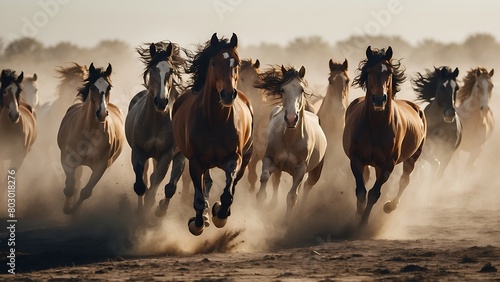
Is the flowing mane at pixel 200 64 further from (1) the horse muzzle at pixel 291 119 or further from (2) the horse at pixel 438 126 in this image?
(2) the horse at pixel 438 126

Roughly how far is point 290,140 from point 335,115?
9.24 feet

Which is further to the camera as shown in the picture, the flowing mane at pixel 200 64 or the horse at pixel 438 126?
the horse at pixel 438 126

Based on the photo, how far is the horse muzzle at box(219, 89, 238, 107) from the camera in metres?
10.6

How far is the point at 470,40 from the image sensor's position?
3440 inches

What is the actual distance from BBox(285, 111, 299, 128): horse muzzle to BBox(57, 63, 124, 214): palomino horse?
2.42m

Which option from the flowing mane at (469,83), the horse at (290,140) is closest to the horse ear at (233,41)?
the horse at (290,140)

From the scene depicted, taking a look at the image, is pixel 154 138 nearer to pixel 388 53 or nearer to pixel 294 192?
pixel 294 192

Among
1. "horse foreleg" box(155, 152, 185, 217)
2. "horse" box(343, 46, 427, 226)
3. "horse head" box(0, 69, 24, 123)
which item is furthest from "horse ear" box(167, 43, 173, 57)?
"horse head" box(0, 69, 24, 123)

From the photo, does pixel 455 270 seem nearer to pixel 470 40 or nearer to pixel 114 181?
pixel 114 181

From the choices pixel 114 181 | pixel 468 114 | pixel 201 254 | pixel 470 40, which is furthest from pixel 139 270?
pixel 470 40

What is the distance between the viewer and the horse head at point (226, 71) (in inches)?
419

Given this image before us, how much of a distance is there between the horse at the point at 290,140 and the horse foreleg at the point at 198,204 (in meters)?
1.82

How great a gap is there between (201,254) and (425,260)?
2341 millimetres

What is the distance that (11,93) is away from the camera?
1623 cm
